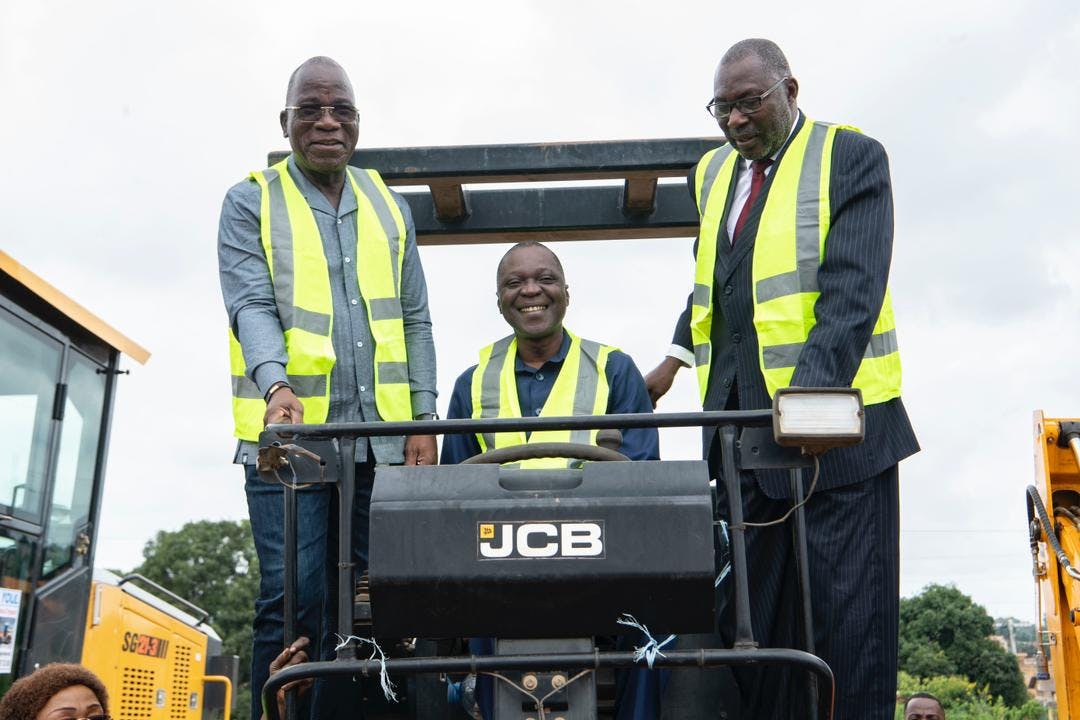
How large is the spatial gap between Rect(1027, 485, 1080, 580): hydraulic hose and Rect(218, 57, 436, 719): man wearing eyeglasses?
2.22 m

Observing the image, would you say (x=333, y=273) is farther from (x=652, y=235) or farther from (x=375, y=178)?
(x=652, y=235)

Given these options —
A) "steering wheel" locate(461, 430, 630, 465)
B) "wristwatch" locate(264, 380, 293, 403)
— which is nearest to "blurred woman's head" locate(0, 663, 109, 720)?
"wristwatch" locate(264, 380, 293, 403)

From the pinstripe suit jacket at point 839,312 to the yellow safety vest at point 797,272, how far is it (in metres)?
0.03

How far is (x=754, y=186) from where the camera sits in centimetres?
379

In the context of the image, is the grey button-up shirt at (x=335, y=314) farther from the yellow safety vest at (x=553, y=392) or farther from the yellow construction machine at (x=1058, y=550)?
the yellow construction machine at (x=1058, y=550)

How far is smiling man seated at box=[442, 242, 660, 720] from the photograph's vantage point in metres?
3.83

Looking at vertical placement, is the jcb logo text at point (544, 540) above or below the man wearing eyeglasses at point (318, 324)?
below

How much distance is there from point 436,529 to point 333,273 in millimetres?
1459

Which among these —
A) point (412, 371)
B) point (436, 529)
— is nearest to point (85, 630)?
point (412, 371)

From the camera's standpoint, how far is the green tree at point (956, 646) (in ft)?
117

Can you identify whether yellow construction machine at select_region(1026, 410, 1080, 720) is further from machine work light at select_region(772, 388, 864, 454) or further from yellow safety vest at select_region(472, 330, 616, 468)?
machine work light at select_region(772, 388, 864, 454)

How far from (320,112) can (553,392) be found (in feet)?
3.69

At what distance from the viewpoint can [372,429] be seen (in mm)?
2707

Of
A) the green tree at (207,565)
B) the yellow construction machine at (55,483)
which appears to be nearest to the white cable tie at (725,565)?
the yellow construction machine at (55,483)
